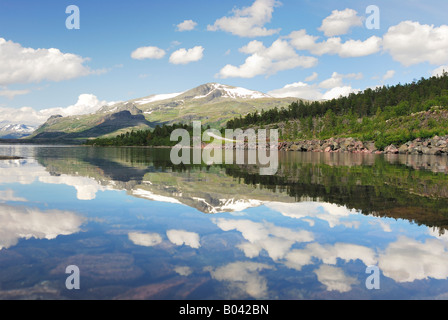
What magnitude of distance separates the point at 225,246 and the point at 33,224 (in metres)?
9.48

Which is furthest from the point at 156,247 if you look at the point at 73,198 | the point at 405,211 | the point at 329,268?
the point at 405,211

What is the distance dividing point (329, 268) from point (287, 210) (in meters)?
8.50

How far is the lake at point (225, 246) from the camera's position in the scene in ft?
28.3

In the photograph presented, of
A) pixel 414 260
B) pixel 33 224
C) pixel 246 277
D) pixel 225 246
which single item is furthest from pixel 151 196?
pixel 414 260

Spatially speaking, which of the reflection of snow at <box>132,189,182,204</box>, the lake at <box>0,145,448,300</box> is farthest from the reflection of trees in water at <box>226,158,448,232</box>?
the reflection of snow at <box>132,189,182,204</box>

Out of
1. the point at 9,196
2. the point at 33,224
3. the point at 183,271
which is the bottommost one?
the point at 183,271

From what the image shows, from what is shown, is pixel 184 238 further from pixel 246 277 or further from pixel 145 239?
pixel 246 277

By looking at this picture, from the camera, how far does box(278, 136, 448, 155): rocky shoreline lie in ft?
343

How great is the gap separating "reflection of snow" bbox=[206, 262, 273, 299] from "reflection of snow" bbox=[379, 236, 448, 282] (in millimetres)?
3865

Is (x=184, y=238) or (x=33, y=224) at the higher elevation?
(x=33, y=224)

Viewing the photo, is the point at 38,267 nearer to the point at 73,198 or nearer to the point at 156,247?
the point at 156,247

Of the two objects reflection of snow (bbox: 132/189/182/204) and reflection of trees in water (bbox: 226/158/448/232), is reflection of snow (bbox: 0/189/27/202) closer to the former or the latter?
reflection of snow (bbox: 132/189/182/204)

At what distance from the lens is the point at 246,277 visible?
9211mm
